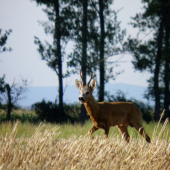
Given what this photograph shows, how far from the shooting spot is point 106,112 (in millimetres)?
7641

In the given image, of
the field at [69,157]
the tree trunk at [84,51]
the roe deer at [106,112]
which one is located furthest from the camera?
the tree trunk at [84,51]

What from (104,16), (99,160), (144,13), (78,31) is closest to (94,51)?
(78,31)

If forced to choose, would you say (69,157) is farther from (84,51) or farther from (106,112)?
(84,51)

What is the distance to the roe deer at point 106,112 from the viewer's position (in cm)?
727

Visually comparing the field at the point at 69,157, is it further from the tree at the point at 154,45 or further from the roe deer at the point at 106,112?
the tree at the point at 154,45

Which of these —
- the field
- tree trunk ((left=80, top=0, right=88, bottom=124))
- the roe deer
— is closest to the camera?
the field

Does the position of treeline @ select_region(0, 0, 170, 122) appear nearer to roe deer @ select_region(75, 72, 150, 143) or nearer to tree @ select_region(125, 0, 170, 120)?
tree @ select_region(125, 0, 170, 120)

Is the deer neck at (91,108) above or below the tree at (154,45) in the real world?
below

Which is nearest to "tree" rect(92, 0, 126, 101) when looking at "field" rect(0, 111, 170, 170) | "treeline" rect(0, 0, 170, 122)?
"treeline" rect(0, 0, 170, 122)

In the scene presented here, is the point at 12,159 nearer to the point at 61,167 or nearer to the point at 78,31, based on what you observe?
the point at 61,167

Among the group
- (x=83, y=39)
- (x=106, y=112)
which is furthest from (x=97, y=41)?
(x=106, y=112)

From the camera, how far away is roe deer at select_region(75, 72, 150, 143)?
7.27m

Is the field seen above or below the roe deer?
below

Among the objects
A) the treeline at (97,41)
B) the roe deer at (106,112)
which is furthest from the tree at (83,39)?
the roe deer at (106,112)
